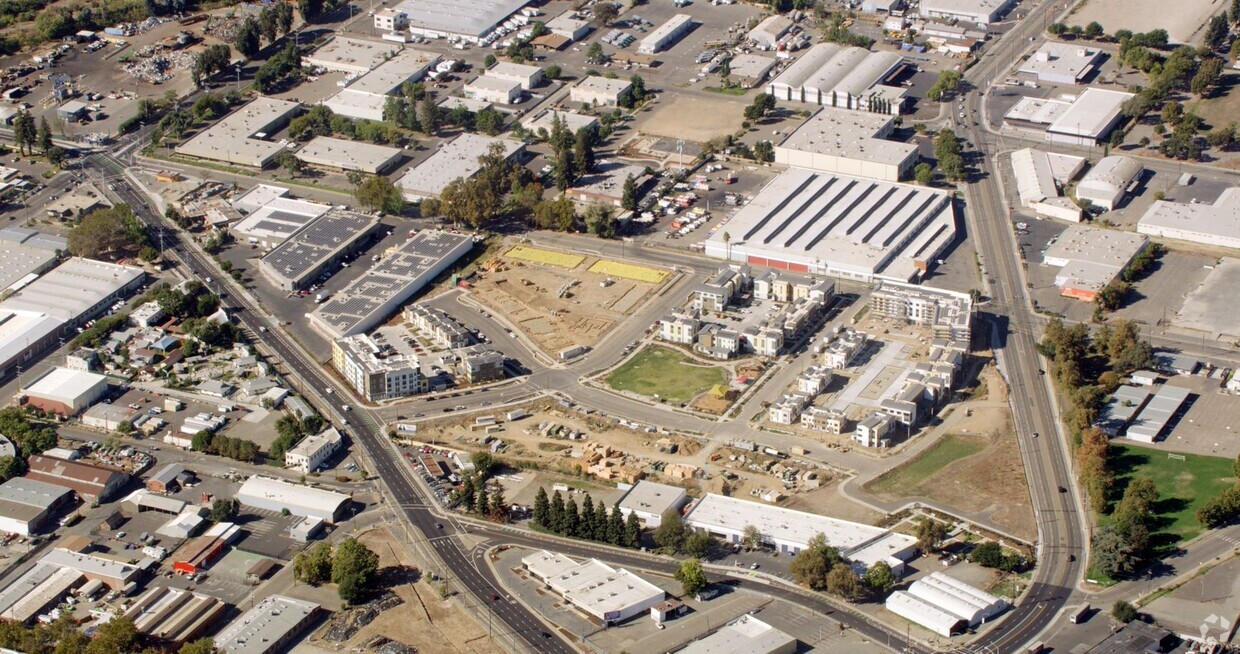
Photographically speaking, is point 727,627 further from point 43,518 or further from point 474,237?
point 474,237

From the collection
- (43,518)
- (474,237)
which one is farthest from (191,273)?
(43,518)

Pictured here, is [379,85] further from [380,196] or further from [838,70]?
[838,70]

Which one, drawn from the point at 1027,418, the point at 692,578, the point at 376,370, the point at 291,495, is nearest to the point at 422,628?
the point at 692,578

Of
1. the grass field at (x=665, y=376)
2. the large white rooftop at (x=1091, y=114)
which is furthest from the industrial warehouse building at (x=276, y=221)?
the large white rooftop at (x=1091, y=114)

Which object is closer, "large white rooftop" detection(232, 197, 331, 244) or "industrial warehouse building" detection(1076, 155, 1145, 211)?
"large white rooftop" detection(232, 197, 331, 244)

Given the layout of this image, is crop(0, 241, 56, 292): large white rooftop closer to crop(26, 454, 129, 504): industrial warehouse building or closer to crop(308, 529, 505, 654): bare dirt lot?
crop(26, 454, 129, 504): industrial warehouse building

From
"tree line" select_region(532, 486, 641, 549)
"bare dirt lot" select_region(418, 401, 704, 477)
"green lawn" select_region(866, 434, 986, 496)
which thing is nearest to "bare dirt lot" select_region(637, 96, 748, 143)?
"bare dirt lot" select_region(418, 401, 704, 477)
